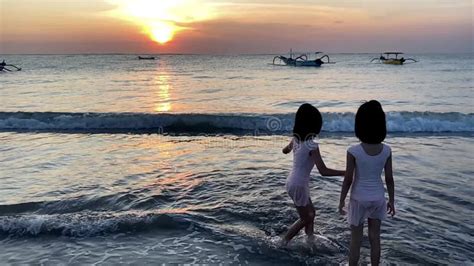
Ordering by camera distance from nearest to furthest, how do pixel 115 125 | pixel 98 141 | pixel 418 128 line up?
1. pixel 98 141
2. pixel 418 128
3. pixel 115 125

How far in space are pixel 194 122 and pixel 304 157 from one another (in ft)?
41.9

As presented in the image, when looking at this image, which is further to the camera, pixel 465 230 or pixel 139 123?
pixel 139 123

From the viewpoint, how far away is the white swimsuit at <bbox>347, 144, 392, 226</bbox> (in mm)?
4012

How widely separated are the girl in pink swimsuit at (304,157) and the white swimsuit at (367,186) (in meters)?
0.41

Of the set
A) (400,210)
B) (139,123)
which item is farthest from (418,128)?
(139,123)

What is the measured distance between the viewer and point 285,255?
498 centimetres

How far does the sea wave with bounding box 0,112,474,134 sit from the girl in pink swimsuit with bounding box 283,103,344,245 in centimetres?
1114

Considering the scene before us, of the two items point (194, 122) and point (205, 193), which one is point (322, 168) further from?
point (194, 122)

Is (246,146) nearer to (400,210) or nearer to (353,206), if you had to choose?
(400,210)

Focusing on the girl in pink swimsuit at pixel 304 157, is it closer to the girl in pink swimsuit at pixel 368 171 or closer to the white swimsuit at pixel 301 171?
the white swimsuit at pixel 301 171

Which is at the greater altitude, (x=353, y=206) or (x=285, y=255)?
(x=353, y=206)

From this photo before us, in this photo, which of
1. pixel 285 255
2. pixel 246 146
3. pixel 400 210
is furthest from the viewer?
pixel 246 146

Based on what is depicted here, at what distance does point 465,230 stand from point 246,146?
737cm

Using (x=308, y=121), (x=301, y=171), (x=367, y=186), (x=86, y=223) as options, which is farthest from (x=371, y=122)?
(x=86, y=223)
